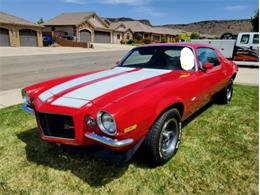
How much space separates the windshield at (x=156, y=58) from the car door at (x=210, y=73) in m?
0.40

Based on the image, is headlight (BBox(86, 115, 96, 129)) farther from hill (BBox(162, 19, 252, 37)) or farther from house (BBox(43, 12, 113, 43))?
hill (BBox(162, 19, 252, 37))

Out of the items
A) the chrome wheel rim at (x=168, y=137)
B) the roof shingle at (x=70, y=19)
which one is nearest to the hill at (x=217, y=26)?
the roof shingle at (x=70, y=19)

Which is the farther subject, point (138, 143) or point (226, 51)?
point (226, 51)

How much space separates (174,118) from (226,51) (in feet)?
37.0

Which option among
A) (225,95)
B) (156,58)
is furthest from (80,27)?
(156,58)

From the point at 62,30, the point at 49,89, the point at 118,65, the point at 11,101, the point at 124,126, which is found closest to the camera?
the point at 124,126

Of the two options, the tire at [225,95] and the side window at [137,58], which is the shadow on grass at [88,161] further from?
the tire at [225,95]

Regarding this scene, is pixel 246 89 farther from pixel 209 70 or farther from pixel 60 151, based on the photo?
pixel 60 151

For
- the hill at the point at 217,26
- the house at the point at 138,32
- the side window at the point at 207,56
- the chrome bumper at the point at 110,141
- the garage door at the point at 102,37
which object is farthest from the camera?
the hill at the point at 217,26

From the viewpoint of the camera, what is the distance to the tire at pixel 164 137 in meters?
2.87

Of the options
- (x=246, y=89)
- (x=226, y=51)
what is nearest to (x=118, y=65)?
(x=246, y=89)

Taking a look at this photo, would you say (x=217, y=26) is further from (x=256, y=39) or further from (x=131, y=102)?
(x=131, y=102)

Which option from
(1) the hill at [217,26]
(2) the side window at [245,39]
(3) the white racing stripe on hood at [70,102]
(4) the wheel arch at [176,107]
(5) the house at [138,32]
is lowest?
(4) the wheel arch at [176,107]

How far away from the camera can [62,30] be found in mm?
45031
